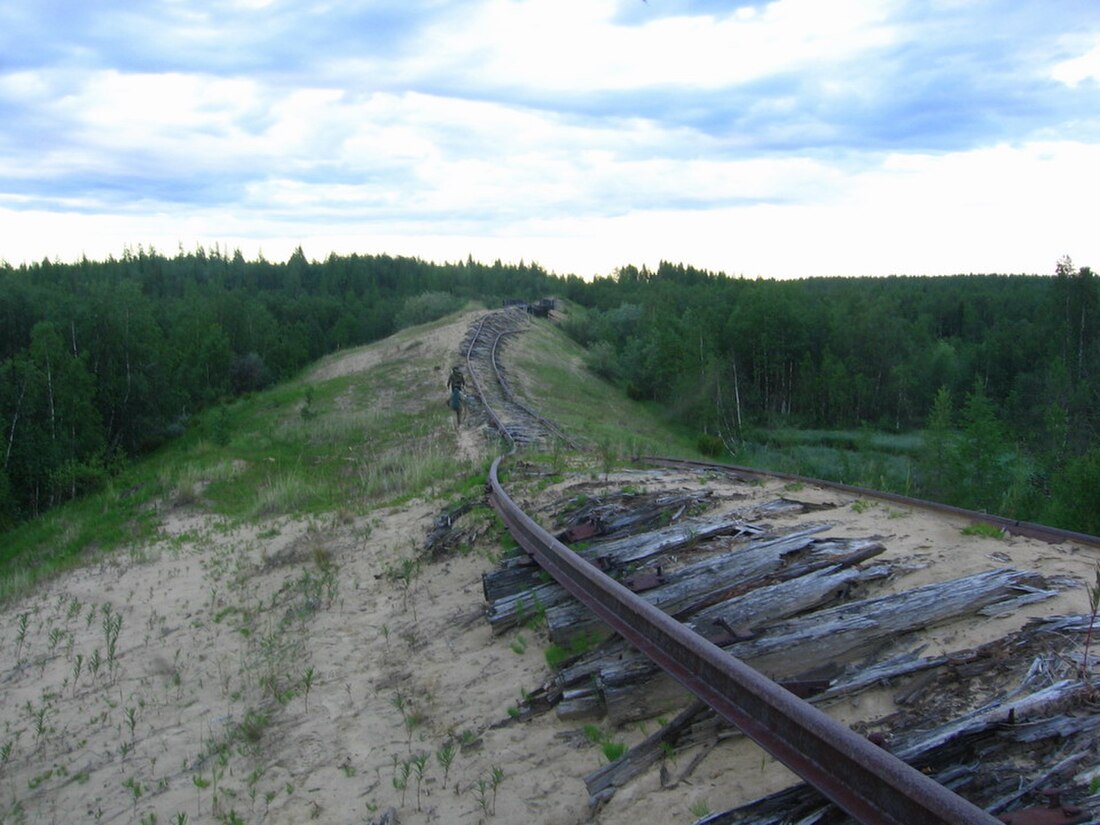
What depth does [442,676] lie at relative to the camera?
17.4 ft

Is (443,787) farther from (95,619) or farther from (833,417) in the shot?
(833,417)

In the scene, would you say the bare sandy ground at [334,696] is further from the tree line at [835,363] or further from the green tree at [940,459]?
the tree line at [835,363]

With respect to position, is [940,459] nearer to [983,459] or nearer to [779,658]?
[983,459]

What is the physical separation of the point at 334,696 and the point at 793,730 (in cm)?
322

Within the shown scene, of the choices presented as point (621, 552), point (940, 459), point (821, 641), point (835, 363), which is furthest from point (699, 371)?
point (821, 641)

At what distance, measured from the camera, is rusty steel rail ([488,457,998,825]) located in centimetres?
252

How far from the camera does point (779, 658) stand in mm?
4055

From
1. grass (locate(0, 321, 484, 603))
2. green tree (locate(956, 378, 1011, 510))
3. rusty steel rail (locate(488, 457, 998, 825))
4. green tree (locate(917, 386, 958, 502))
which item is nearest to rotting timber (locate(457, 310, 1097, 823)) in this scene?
rusty steel rail (locate(488, 457, 998, 825))

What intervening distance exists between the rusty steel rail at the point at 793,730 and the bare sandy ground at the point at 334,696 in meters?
0.24

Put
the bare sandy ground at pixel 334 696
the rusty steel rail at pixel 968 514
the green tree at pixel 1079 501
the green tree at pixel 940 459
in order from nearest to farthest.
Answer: the bare sandy ground at pixel 334 696, the rusty steel rail at pixel 968 514, the green tree at pixel 1079 501, the green tree at pixel 940 459

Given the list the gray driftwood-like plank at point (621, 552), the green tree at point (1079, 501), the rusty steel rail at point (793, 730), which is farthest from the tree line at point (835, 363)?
the rusty steel rail at point (793, 730)

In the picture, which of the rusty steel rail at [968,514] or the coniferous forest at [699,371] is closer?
the rusty steel rail at [968,514]

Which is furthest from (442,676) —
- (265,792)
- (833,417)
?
(833,417)

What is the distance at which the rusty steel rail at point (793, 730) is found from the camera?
252 centimetres
